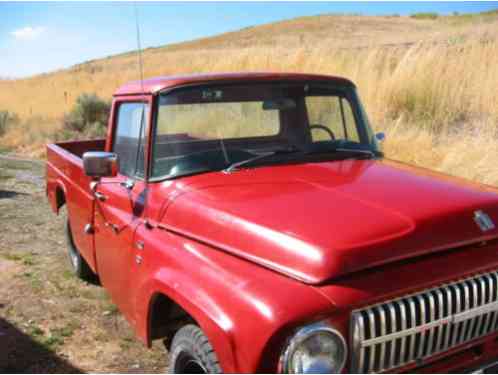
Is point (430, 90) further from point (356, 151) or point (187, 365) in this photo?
point (187, 365)

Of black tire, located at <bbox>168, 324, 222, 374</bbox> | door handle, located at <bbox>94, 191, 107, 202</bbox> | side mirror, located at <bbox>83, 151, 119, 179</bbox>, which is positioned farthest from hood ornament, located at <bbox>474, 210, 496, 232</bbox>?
door handle, located at <bbox>94, 191, 107, 202</bbox>

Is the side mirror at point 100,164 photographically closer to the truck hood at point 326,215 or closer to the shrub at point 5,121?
the truck hood at point 326,215

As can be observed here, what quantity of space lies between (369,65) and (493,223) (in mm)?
7877

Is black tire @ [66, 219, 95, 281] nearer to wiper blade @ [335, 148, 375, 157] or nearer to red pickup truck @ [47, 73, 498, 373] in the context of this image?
red pickup truck @ [47, 73, 498, 373]

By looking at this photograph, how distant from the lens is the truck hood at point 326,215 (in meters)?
1.98

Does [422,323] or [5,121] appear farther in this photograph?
[5,121]

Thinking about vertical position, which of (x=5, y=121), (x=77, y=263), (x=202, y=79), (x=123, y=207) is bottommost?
(x=77, y=263)

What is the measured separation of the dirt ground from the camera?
11.1 ft

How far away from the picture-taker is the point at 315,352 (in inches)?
72.5

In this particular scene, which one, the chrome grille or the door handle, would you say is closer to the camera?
the chrome grille

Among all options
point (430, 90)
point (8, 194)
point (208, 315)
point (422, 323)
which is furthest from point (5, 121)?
point (422, 323)

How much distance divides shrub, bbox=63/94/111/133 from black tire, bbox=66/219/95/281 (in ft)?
36.6

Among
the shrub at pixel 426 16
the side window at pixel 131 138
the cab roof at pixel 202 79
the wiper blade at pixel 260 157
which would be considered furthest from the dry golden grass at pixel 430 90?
the shrub at pixel 426 16

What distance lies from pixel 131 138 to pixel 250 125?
2.60 ft
